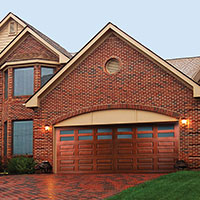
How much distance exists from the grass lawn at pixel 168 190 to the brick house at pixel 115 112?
439 cm

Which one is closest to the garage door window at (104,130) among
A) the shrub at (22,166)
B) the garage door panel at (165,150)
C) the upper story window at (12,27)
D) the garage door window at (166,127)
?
the garage door window at (166,127)

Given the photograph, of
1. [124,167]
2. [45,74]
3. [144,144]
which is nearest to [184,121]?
[144,144]

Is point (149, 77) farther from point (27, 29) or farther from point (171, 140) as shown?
point (27, 29)

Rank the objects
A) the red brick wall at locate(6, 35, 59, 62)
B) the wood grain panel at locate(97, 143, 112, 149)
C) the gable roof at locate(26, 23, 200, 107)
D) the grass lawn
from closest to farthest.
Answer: the grass lawn, the gable roof at locate(26, 23, 200, 107), the wood grain panel at locate(97, 143, 112, 149), the red brick wall at locate(6, 35, 59, 62)

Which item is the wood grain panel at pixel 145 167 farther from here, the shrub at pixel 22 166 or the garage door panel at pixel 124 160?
the shrub at pixel 22 166

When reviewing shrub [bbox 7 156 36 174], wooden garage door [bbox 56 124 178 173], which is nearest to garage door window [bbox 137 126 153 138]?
wooden garage door [bbox 56 124 178 173]

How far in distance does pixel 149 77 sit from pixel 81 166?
5.25 m

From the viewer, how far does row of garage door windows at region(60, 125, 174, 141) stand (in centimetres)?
1584

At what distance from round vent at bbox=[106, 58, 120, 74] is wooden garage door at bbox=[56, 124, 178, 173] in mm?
2624

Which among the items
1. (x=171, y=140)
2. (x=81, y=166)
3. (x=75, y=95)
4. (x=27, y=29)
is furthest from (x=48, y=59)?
(x=171, y=140)

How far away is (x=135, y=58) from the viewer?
16.4 metres

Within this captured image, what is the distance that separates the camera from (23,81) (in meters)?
19.8

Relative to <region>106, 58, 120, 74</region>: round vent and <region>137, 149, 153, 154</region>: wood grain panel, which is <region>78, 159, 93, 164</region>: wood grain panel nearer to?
<region>137, 149, 153, 154</region>: wood grain panel

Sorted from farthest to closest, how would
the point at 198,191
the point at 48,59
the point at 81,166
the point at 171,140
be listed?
the point at 48,59 < the point at 81,166 < the point at 171,140 < the point at 198,191
